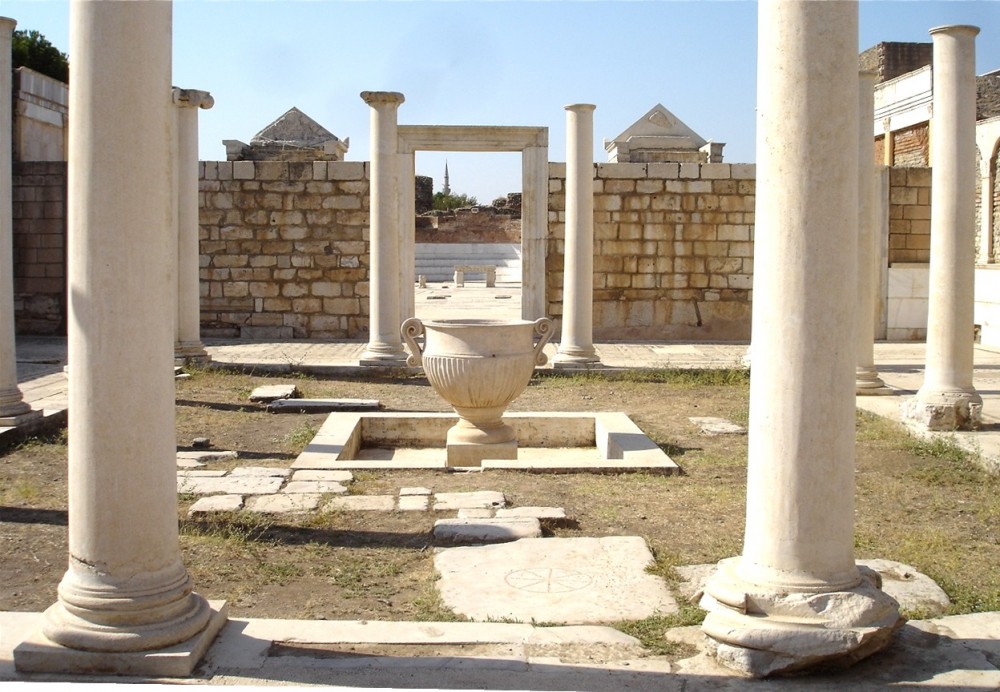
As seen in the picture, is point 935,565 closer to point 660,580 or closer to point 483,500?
point 660,580

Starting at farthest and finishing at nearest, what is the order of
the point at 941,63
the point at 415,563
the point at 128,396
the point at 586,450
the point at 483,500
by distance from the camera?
the point at 586,450
the point at 941,63
the point at 483,500
the point at 415,563
the point at 128,396

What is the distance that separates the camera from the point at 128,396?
11.4ft

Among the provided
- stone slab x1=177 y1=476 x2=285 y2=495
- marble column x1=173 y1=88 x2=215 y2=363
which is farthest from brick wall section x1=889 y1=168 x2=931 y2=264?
stone slab x1=177 y1=476 x2=285 y2=495

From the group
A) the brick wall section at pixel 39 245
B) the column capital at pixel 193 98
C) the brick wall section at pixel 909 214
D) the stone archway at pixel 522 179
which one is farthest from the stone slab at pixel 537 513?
the brick wall section at pixel 39 245

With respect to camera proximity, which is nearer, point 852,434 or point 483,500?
point 852,434

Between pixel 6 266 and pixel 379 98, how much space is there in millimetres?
5634

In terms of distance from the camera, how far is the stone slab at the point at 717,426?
881cm

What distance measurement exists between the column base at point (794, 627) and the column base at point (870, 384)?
23.4ft

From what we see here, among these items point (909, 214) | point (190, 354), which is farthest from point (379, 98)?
point (909, 214)

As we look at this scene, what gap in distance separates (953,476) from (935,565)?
2180mm

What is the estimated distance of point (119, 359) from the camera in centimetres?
346

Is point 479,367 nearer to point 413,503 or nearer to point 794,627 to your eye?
point 413,503

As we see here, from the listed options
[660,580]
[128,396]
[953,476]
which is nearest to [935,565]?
[660,580]

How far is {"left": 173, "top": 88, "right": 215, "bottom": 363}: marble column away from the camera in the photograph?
12.1m
